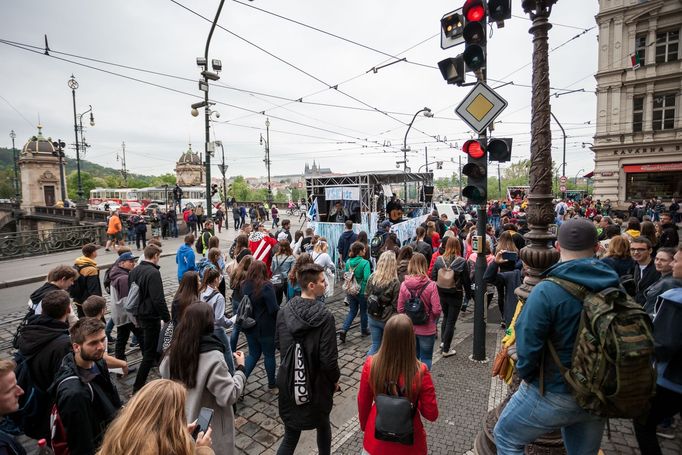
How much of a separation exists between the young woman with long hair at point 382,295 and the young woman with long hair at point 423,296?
17 cm

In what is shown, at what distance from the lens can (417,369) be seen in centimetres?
249

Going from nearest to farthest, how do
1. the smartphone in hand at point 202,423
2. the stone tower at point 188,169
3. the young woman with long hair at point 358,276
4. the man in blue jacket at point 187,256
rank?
the smartphone in hand at point 202,423, the young woman with long hair at point 358,276, the man in blue jacket at point 187,256, the stone tower at point 188,169

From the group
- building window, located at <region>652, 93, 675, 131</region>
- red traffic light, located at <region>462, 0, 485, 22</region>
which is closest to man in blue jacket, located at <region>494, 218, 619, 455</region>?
red traffic light, located at <region>462, 0, 485, 22</region>

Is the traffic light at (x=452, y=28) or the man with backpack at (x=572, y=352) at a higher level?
the traffic light at (x=452, y=28)

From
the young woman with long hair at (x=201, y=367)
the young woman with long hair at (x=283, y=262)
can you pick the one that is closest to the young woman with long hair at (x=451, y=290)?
the young woman with long hair at (x=283, y=262)

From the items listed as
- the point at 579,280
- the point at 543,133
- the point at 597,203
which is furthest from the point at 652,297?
the point at 597,203

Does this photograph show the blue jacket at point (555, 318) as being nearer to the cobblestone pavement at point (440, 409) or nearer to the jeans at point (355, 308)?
the cobblestone pavement at point (440, 409)

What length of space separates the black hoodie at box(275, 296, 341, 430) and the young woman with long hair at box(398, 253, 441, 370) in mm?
1746

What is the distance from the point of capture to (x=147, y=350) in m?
4.76

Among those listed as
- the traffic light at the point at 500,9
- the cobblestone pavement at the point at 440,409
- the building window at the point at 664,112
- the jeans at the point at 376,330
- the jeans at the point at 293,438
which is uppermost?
the building window at the point at 664,112

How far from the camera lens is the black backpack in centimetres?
442

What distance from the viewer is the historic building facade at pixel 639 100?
26297 millimetres

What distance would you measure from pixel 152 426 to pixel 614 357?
7.41ft

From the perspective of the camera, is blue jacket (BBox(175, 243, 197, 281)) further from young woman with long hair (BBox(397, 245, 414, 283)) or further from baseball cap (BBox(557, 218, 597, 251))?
baseball cap (BBox(557, 218, 597, 251))
